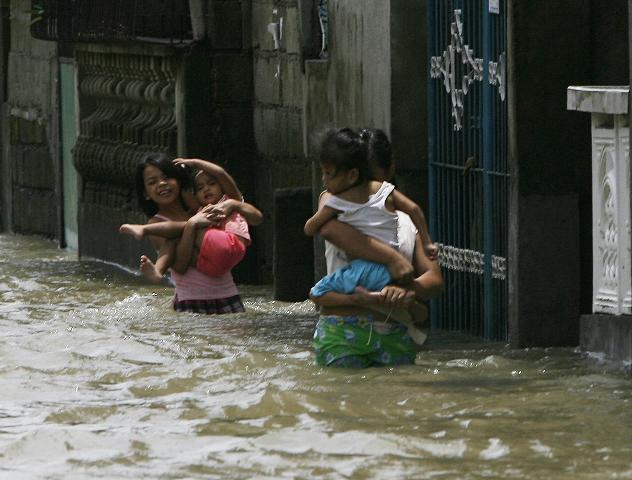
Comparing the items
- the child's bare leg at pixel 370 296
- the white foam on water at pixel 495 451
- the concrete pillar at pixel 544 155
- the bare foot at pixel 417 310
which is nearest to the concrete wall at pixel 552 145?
the concrete pillar at pixel 544 155

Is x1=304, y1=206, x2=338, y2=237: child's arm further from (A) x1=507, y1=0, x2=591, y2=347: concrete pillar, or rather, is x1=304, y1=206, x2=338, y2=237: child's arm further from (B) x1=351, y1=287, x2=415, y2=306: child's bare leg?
(A) x1=507, y1=0, x2=591, y2=347: concrete pillar

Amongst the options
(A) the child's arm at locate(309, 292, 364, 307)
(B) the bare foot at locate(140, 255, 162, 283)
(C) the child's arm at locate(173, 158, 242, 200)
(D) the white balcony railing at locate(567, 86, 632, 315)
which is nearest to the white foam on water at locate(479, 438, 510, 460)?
(A) the child's arm at locate(309, 292, 364, 307)

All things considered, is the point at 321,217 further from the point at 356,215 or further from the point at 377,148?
the point at 377,148

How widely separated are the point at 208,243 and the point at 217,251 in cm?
7

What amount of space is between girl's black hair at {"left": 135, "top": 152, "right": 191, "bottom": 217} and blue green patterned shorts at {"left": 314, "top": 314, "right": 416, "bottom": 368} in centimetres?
292

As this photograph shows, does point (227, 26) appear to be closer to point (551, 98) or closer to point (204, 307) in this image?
point (204, 307)

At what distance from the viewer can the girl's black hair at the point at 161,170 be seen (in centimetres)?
1173

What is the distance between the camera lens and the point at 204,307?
11875mm

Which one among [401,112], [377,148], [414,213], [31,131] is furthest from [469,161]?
[31,131]

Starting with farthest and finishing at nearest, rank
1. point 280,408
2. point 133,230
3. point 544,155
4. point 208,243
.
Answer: point 208,243 < point 133,230 < point 544,155 < point 280,408

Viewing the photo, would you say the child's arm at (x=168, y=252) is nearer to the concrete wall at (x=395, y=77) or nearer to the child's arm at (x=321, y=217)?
the concrete wall at (x=395, y=77)

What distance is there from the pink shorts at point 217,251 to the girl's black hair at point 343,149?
290cm

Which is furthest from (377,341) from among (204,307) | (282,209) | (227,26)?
(227,26)

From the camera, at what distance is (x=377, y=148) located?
891cm
